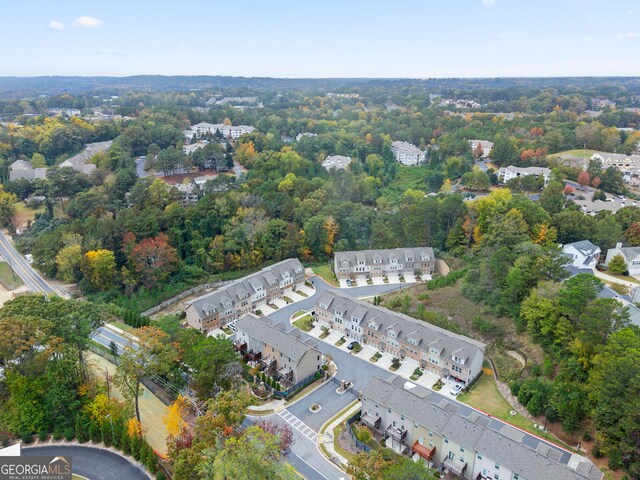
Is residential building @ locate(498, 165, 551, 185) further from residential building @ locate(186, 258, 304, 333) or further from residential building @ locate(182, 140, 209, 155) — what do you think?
residential building @ locate(182, 140, 209, 155)

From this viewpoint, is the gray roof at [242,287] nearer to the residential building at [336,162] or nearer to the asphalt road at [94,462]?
the asphalt road at [94,462]

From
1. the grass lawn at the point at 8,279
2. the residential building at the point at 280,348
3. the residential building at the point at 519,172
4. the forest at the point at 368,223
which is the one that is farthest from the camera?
the residential building at the point at 519,172

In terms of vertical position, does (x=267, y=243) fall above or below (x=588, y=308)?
below

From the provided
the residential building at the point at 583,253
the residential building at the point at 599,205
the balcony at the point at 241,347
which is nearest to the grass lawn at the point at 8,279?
the balcony at the point at 241,347

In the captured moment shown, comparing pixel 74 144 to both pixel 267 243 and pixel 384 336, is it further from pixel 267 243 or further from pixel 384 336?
pixel 384 336

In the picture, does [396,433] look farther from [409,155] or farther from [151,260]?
[409,155]

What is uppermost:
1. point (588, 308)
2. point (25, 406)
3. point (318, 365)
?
point (588, 308)

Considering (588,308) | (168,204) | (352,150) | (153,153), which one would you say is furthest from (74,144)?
(588,308)
